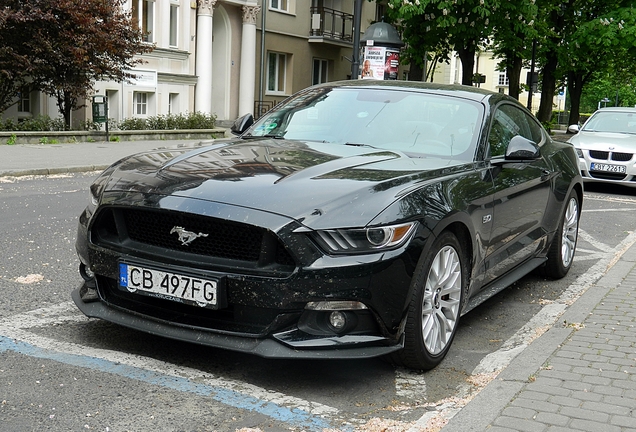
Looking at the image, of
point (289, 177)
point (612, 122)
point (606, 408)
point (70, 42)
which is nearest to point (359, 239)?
point (289, 177)

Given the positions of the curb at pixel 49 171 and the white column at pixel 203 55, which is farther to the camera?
the white column at pixel 203 55

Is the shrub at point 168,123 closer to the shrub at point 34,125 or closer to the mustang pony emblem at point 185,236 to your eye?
the shrub at point 34,125

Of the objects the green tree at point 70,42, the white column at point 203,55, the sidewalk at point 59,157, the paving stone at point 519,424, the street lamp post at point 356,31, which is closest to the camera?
the paving stone at point 519,424

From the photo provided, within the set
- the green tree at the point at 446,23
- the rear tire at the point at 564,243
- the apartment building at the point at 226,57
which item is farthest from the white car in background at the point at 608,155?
the apartment building at the point at 226,57

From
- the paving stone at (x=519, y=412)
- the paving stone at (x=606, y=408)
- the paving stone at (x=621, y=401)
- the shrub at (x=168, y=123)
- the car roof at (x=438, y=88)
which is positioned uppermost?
the car roof at (x=438, y=88)

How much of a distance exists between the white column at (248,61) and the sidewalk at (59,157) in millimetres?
13120

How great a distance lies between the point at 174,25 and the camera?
29172mm

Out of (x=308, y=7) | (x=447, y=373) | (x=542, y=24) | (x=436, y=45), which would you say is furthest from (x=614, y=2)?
(x=447, y=373)

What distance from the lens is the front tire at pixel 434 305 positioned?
167 inches

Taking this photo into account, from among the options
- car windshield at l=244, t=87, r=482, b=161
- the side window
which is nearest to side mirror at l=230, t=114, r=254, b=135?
car windshield at l=244, t=87, r=482, b=161

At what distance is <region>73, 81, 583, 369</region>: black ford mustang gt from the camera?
3.94 meters

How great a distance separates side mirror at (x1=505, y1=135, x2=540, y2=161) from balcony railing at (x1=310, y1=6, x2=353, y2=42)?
33145 mm

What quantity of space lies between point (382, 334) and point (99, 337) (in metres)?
1.66

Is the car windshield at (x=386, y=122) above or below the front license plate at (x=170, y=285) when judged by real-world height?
above
